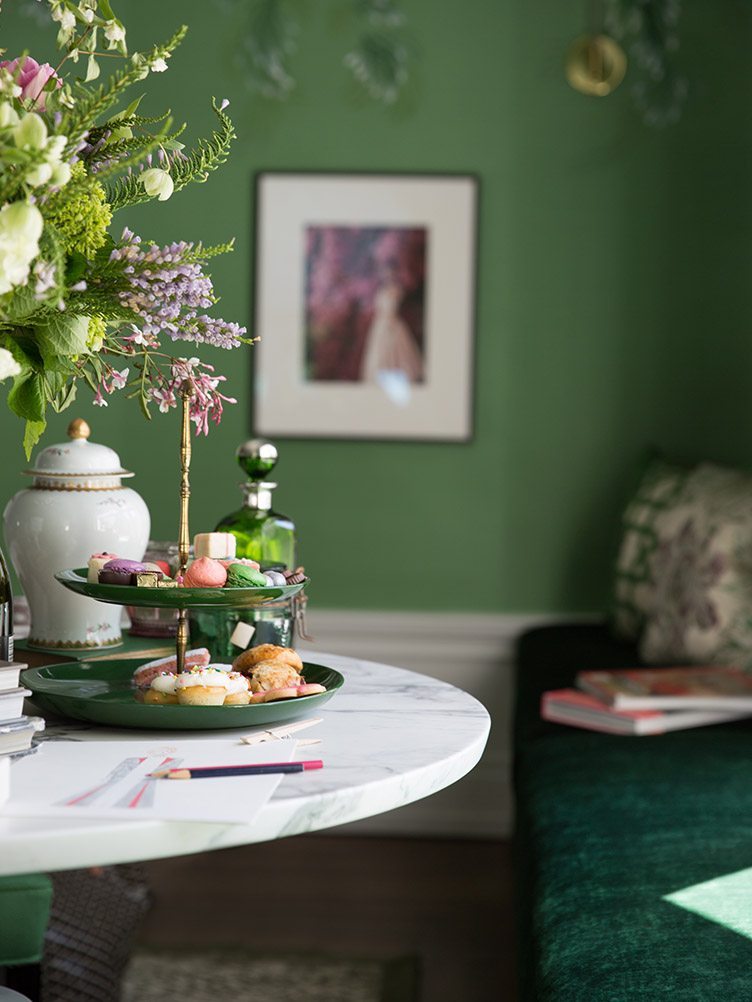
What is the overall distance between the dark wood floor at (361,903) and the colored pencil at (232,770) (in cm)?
149

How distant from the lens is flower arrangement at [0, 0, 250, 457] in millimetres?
1062

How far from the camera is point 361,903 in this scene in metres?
2.94

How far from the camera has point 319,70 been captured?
136 inches

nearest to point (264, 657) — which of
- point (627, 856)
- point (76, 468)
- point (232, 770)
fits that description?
point (232, 770)

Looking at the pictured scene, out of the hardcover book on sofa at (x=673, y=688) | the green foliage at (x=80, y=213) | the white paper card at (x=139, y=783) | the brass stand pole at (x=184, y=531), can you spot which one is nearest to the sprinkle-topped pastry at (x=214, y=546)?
the brass stand pole at (x=184, y=531)

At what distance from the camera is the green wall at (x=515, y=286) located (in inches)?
135

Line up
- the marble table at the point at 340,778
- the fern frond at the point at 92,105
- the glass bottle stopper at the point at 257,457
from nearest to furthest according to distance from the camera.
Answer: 1. the marble table at the point at 340,778
2. the fern frond at the point at 92,105
3. the glass bottle stopper at the point at 257,457

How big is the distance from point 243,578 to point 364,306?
90.5 inches

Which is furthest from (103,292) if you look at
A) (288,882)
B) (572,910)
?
(288,882)

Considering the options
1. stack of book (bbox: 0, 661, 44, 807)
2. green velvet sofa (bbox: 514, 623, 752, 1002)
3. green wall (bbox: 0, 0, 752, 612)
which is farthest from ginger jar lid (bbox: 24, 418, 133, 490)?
green wall (bbox: 0, 0, 752, 612)

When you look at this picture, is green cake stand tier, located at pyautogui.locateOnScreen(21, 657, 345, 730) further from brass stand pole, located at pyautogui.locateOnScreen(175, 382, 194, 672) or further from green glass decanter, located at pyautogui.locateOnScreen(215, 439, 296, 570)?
green glass decanter, located at pyautogui.locateOnScreen(215, 439, 296, 570)

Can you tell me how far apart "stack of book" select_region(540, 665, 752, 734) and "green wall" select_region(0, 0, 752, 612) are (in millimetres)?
901

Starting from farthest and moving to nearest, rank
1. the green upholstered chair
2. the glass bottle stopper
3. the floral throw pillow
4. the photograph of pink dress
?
the photograph of pink dress < the floral throw pillow < the glass bottle stopper < the green upholstered chair

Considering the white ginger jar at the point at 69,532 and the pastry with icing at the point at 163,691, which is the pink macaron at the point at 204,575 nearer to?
the pastry with icing at the point at 163,691
